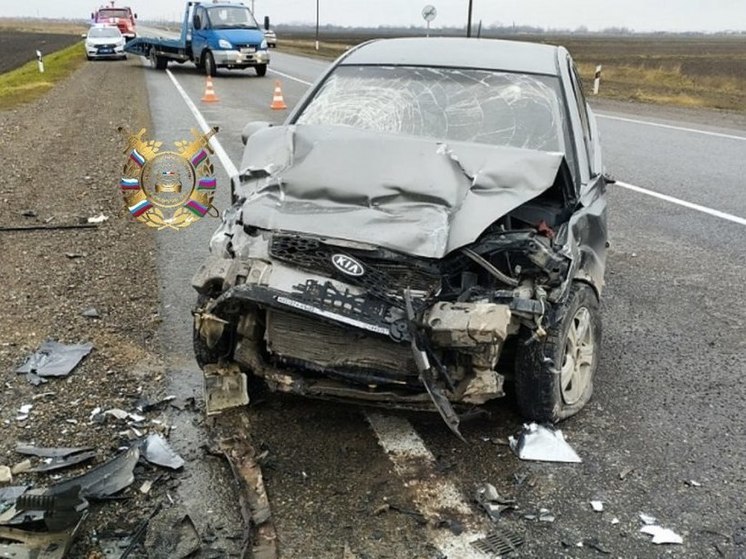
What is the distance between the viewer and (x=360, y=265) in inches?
134

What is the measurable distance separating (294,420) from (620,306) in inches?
113

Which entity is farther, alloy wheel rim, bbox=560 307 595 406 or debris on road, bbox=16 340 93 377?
debris on road, bbox=16 340 93 377

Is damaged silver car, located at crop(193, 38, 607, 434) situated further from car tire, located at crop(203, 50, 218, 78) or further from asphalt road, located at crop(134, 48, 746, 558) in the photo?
car tire, located at crop(203, 50, 218, 78)

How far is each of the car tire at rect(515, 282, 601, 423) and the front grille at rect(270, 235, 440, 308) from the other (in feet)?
2.01

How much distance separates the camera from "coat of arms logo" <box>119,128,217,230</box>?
304 inches

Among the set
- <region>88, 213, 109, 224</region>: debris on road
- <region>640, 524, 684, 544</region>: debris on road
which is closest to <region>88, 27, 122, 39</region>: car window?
<region>88, 213, 109, 224</region>: debris on road

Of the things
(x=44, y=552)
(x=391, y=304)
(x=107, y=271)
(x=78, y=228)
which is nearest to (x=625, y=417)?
(x=391, y=304)

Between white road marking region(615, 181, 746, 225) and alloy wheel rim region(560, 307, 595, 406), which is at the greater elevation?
alloy wheel rim region(560, 307, 595, 406)

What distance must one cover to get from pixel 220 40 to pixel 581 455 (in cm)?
2482

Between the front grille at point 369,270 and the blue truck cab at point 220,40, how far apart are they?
23.8m

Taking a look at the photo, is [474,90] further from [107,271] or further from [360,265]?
[107,271]

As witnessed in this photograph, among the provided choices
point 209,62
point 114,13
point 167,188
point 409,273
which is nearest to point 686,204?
point 167,188

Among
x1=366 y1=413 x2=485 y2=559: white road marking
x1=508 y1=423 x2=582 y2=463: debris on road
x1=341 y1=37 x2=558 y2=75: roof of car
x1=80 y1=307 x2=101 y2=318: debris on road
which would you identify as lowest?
x1=80 y1=307 x2=101 y2=318: debris on road

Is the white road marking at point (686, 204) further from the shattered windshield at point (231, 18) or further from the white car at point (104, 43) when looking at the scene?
the white car at point (104, 43)
